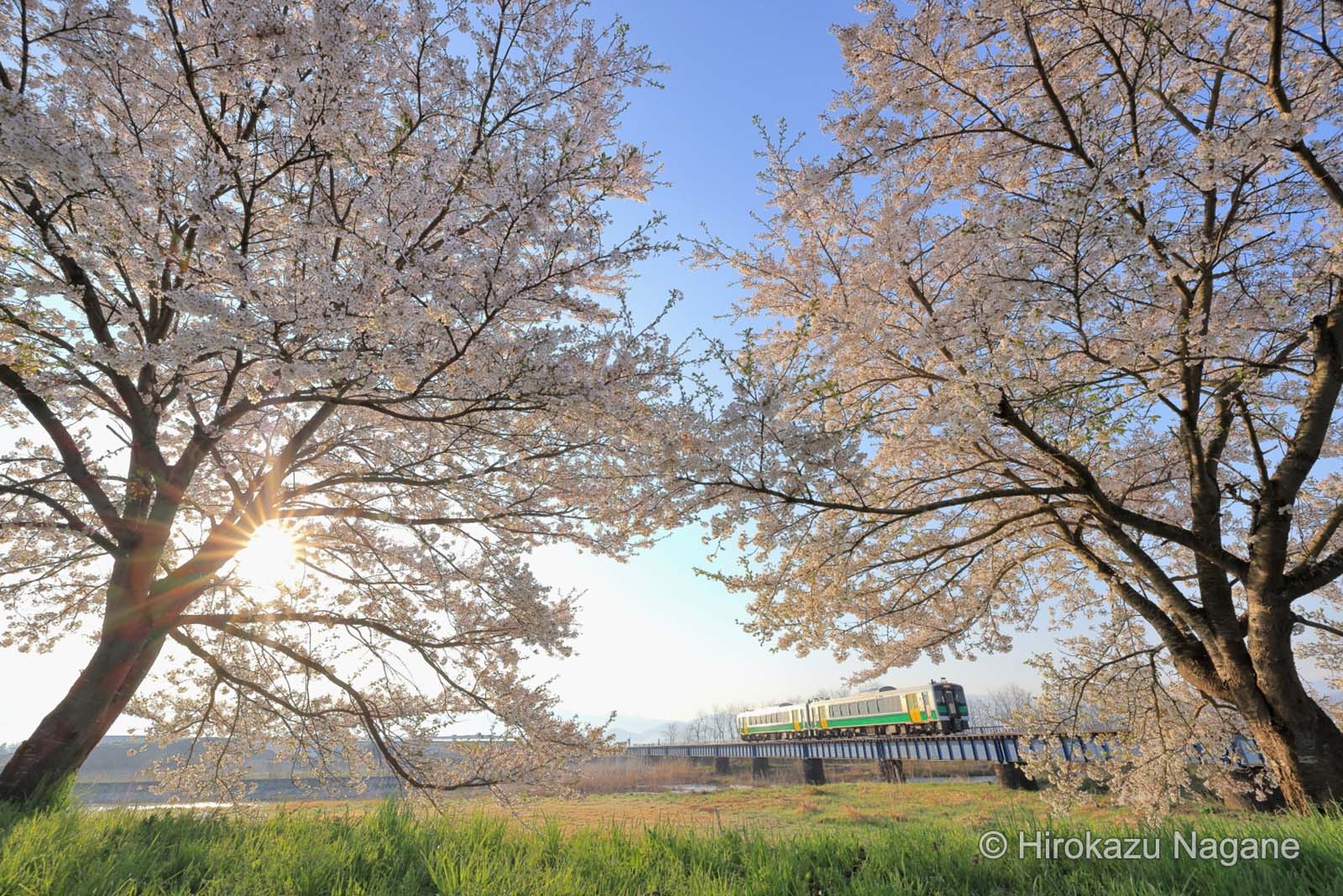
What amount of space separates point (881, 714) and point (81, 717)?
1340 inches

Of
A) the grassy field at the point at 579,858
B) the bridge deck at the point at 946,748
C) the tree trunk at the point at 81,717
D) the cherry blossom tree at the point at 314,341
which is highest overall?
the cherry blossom tree at the point at 314,341

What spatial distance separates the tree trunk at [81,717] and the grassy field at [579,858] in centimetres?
84

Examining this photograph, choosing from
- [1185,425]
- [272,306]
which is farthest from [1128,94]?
[272,306]

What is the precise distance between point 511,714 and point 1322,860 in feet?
20.0

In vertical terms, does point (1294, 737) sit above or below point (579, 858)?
above

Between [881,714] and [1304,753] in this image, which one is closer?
[1304,753]

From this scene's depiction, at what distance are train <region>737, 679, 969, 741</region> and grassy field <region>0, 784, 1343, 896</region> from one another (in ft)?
95.6

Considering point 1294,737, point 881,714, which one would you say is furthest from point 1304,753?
point 881,714

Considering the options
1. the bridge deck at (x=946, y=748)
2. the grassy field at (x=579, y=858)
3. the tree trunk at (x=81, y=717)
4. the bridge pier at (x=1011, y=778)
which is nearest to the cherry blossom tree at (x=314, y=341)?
the tree trunk at (x=81, y=717)

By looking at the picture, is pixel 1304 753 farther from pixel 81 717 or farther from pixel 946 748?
pixel 946 748

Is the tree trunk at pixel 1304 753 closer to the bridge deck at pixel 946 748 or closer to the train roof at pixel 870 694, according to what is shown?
the bridge deck at pixel 946 748

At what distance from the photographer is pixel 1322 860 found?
258cm

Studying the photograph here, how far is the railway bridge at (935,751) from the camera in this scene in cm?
773

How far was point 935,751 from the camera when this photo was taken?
26391 mm
